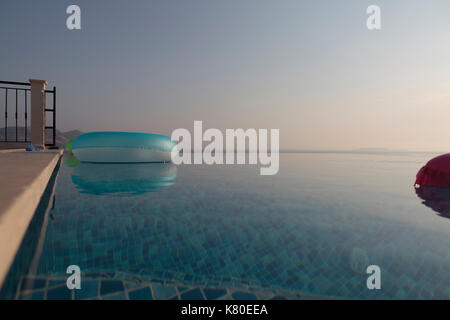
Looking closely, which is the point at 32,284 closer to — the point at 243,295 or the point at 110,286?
the point at 110,286

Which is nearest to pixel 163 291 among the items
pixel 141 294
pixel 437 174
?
pixel 141 294

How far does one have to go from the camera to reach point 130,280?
4.67 ft

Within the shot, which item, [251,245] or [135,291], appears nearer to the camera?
[135,291]

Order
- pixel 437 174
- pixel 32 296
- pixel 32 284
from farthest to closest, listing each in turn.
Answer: pixel 437 174 → pixel 32 284 → pixel 32 296

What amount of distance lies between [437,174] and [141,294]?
722 cm

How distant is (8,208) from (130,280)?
0.81m

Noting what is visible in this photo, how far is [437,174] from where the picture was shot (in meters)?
5.59

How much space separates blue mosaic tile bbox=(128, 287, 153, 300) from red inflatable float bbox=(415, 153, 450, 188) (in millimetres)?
6935

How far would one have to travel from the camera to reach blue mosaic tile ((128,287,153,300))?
1.27 meters

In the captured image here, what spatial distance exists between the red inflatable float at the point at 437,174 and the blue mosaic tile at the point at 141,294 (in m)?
6.93

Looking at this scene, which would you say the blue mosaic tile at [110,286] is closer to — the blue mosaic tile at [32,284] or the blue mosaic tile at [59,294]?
the blue mosaic tile at [59,294]

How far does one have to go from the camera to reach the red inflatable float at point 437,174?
541 cm

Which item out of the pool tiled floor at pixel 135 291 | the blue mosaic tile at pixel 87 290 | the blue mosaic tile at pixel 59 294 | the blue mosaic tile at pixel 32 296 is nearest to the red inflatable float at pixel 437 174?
the pool tiled floor at pixel 135 291

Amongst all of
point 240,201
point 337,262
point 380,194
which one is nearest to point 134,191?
point 240,201
